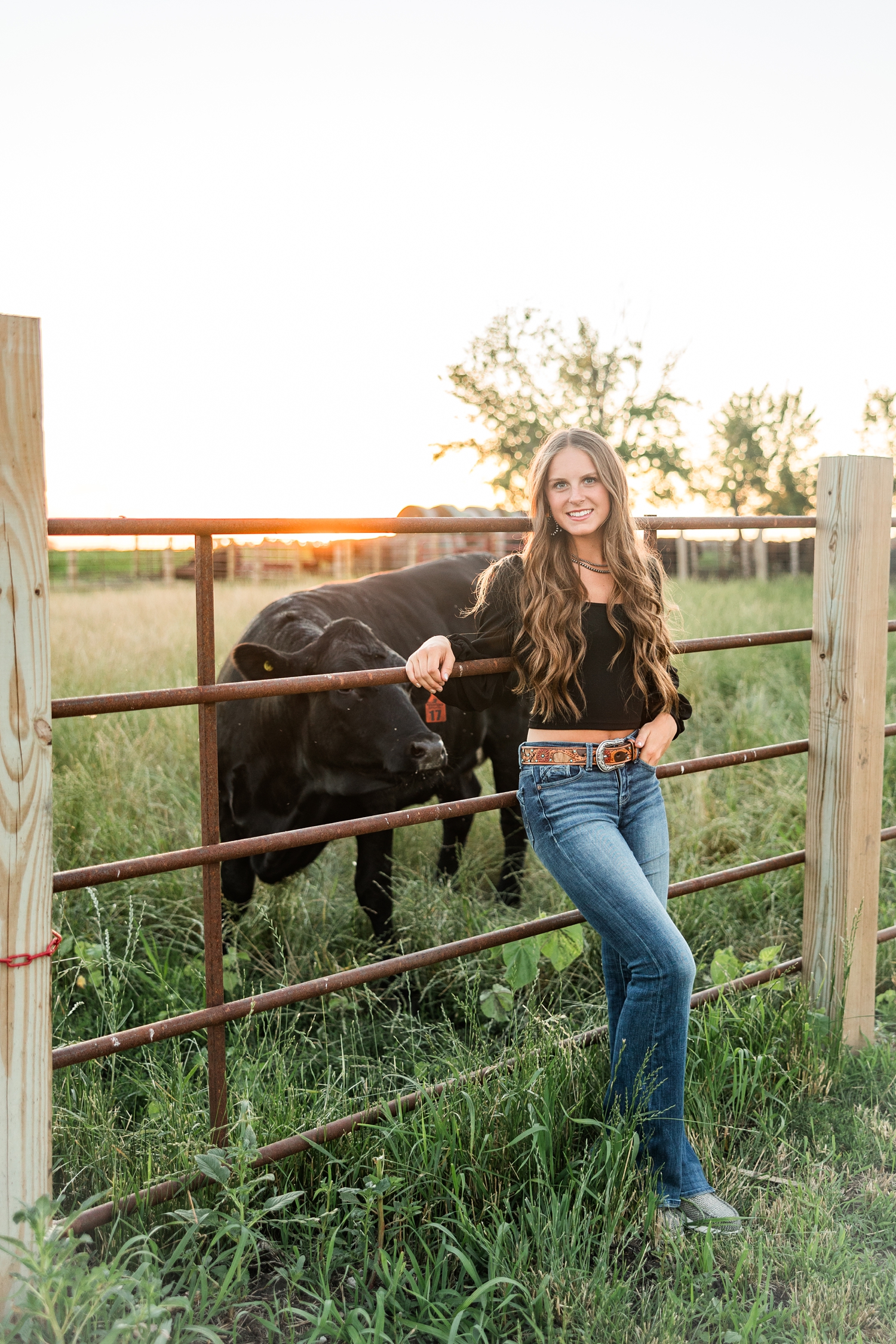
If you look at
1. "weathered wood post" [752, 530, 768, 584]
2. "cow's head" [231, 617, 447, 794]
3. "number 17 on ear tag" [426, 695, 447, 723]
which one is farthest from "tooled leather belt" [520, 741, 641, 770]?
"weathered wood post" [752, 530, 768, 584]

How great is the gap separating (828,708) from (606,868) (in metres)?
1.22

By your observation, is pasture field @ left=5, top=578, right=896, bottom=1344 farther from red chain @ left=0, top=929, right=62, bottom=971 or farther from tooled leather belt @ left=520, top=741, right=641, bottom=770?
tooled leather belt @ left=520, top=741, right=641, bottom=770

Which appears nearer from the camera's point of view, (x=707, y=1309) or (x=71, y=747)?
(x=707, y=1309)

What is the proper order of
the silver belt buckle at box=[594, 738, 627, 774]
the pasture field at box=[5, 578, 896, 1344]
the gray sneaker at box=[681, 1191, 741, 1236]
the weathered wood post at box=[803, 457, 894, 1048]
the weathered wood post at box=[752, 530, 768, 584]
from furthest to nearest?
the weathered wood post at box=[752, 530, 768, 584] < the weathered wood post at box=[803, 457, 894, 1048] < the silver belt buckle at box=[594, 738, 627, 774] < the gray sneaker at box=[681, 1191, 741, 1236] < the pasture field at box=[5, 578, 896, 1344]

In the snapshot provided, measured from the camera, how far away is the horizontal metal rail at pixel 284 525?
1936mm

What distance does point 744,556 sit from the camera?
1035 inches

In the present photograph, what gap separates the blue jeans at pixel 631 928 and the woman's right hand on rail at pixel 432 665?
29 cm

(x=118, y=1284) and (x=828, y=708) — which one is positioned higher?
(x=828, y=708)

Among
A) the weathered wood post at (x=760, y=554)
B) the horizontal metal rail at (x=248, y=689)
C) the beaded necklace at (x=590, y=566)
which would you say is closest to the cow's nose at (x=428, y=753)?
the horizontal metal rail at (x=248, y=689)

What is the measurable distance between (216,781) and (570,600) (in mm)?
881

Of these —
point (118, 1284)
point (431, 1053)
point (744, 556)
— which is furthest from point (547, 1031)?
point (744, 556)

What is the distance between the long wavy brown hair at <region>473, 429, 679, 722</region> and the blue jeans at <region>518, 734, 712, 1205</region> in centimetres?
18

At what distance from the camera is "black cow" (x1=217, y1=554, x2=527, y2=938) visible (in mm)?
3426

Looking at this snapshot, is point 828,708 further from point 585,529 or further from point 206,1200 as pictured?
point 206,1200
